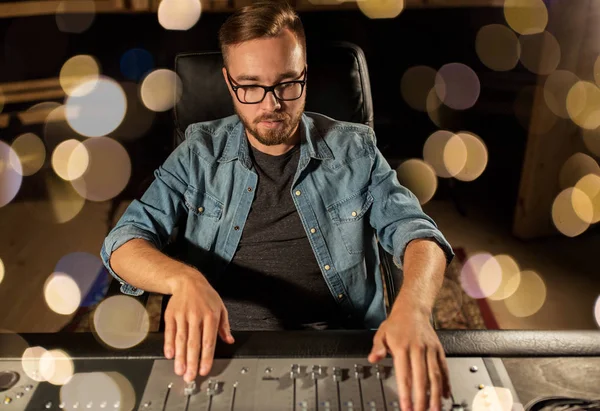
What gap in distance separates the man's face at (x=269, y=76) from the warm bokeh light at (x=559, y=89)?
164 cm

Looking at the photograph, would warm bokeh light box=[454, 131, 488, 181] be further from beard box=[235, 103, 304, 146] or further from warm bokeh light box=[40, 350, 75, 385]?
warm bokeh light box=[40, 350, 75, 385]

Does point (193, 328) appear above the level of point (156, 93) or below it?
above

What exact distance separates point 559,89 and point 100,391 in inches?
93.6

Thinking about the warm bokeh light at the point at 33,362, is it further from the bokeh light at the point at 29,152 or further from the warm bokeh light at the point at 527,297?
the bokeh light at the point at 29,152

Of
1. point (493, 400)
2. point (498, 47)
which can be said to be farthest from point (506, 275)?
point (493, 400)

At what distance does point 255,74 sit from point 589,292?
1.91m

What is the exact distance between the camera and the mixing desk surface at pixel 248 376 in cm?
74

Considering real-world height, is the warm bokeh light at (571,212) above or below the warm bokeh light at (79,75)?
below

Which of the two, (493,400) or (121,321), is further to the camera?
(121,321)

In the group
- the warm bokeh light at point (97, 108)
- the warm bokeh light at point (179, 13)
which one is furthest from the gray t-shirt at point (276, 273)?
the warm bokeh light at point (97, 108)

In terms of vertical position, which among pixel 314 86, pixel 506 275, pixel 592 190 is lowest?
pixel 506 275

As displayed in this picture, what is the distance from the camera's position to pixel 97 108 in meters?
3.03

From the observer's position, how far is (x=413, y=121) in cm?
312

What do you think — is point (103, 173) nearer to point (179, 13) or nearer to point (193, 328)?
point (179, 13)
